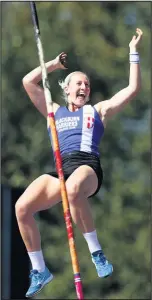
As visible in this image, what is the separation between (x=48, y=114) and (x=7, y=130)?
1084 inches

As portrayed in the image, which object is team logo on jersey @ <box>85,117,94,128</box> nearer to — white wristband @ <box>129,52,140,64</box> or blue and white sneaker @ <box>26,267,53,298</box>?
white wristband @ <box>129,52,140,64</box>

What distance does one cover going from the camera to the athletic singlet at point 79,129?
9812mm

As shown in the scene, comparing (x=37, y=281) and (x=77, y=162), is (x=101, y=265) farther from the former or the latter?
(x=77, y=162)

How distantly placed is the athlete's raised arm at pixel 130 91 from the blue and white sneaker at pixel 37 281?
152 cm

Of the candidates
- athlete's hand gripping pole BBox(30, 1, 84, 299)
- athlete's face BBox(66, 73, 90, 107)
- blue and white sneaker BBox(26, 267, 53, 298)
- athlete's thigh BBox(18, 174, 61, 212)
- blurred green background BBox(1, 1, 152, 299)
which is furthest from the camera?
blurred green background BBox(1, 1, 152, 299)

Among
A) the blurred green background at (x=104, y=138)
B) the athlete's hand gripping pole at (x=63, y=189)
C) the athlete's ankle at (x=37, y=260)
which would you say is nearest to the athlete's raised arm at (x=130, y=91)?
the athlete's hand gripping pole at (x=63, y=189)

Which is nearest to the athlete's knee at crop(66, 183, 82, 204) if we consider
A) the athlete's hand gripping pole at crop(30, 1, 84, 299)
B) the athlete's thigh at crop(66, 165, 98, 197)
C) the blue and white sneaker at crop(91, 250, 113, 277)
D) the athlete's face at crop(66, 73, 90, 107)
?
the athlete's thigh at crop(66, 165, 98, 197)

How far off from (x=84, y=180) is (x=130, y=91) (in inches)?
40.6

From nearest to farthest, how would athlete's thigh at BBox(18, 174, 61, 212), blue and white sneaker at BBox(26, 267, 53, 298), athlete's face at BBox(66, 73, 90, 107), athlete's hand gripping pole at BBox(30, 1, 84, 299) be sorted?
athlete's hand gripping pole at BBox(30, 1, 84, 299) → athlete's thigh at BBox(18, 174, 61, 212) → blue and white sneaker at BBox(26, 267, 53, 298) → athlete's face at BBox(66, 73, 90, 107)

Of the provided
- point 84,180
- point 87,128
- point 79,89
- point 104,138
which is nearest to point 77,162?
point 84,180

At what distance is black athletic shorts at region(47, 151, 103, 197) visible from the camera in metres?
9.65

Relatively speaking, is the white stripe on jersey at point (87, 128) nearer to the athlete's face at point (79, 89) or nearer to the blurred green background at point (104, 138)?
the athlete's face at point (79, 89)

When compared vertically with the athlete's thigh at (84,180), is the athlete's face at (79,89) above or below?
above

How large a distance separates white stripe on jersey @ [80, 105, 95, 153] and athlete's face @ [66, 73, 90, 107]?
0.12 meters
